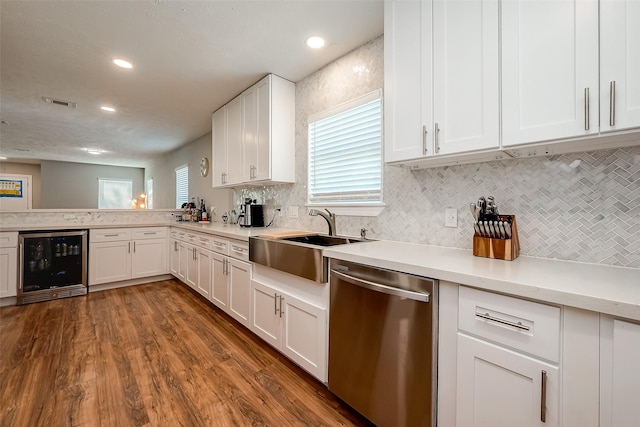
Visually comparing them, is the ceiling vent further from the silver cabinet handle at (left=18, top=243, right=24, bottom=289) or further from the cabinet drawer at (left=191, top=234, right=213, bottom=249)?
the cabinet drawer at (left=191, top=234, right=213, bottom=249)

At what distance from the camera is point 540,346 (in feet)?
2.93

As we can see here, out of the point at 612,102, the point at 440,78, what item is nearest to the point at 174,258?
the point at 440,78

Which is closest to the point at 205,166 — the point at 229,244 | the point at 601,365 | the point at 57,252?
the point at 57,252

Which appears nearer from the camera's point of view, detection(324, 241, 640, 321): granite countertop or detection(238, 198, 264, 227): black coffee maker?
detection(324, 241, 640, 321): granite countertop

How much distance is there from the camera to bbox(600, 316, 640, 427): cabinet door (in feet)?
2.46

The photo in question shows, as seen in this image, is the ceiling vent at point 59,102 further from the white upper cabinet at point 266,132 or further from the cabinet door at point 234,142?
the white upper cabinet at point 266,132

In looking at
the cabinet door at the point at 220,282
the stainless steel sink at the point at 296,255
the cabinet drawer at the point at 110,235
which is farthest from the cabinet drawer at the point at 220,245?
the cabinet drawer at the point at 110,235

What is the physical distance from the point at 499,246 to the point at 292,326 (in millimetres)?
1339

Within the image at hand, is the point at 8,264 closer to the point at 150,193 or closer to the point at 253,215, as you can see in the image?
the point at 253,215

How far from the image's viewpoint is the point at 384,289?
1.27 metres

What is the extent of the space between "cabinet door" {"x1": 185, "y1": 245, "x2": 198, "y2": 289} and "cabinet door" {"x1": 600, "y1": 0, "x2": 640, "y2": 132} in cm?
361

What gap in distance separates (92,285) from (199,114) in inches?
108

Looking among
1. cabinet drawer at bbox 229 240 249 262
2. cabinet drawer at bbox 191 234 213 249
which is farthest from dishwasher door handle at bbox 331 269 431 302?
cabinet drawer at bbox 191 234 213 249

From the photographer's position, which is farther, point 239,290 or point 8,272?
point 8,272
